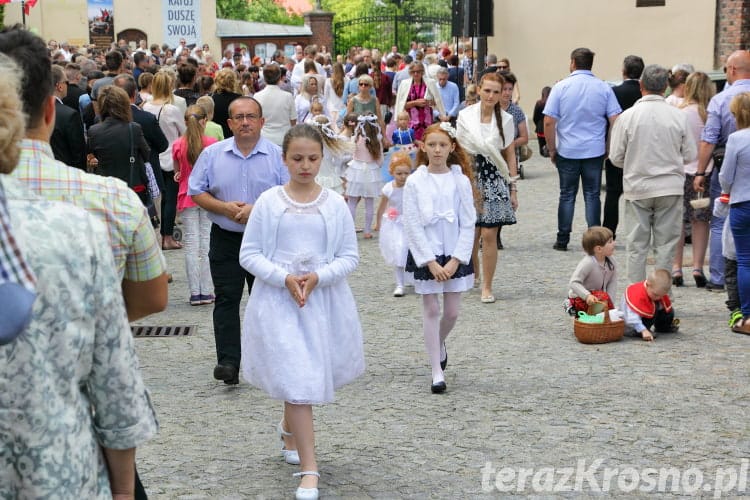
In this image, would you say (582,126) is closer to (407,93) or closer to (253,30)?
(407,93)

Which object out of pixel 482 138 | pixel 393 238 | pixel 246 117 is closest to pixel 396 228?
pixel 393 238

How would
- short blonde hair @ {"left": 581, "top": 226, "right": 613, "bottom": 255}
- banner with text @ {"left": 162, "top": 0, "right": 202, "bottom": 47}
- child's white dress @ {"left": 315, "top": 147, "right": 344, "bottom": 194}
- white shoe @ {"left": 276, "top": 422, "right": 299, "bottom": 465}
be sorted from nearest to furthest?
white shoe @ {"left": 276, "top": 422, "right": 299, "bottom": 465} < short blonde hair @ {"left": 581, "top": 226, "right": 613, "bottom": 255} < child's white dress @ {"left": 315, "top": 147, "right": 344, "bottom": 194} < banner with text @ {"left": 162, "top": 0, "right": 202, "bottom": 47}

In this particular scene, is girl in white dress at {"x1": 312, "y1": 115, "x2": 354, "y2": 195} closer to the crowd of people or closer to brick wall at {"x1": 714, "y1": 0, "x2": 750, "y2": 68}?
the crowd of people

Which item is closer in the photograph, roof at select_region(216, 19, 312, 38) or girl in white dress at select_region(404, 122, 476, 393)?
girl in white dress at select_region(404, 122, 476, 393)

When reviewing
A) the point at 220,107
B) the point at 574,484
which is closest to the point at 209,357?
the point at 574,484

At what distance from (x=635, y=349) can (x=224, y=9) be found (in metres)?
74.6

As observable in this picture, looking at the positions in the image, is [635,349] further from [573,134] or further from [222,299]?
[573,134]

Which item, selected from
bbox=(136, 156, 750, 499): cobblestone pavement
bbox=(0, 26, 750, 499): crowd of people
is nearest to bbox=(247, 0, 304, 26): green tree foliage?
bbox=(0, 26, 750, 499): crowd of people

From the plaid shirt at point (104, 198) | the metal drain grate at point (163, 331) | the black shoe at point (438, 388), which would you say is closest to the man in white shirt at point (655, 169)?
the black shoe at point (438, 388)

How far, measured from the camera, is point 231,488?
5602 mm

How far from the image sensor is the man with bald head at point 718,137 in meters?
9.88

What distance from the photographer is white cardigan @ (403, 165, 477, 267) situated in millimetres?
7203

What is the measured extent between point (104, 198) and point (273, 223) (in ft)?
8.12

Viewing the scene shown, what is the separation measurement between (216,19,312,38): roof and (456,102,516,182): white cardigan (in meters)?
46.2
